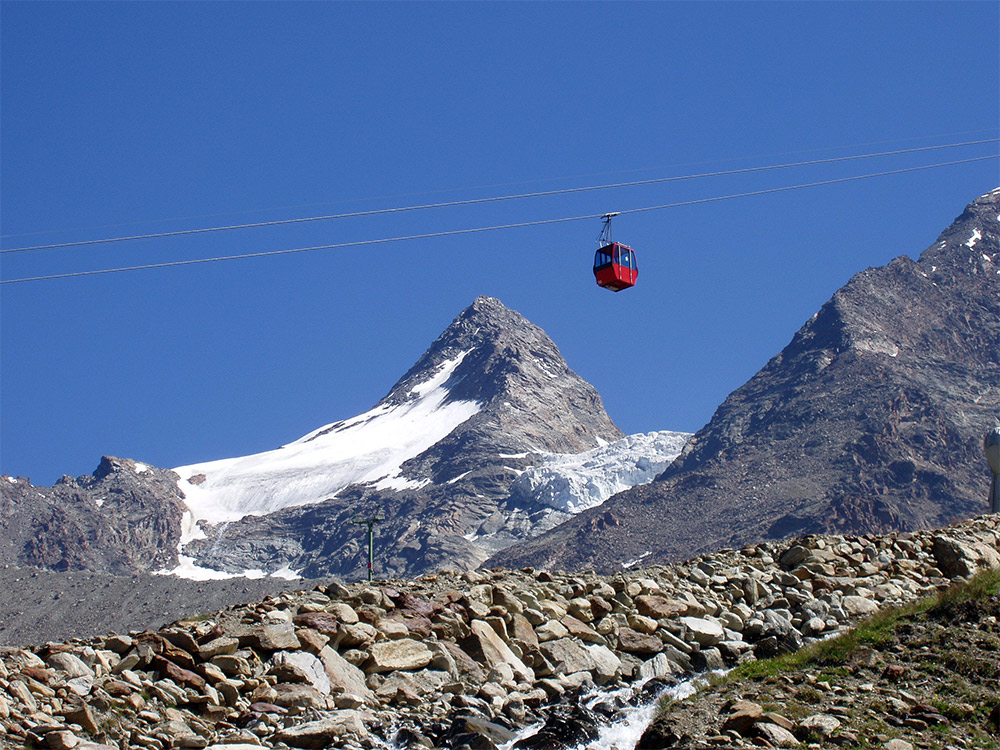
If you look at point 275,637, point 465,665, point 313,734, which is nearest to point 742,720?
point 313,734

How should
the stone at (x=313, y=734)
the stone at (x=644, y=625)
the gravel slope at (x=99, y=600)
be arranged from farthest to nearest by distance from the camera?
1. the gravel slope at (x=99, y=600)
2. the stone at (x=644, y=625)
3. the stone at (x=313, y=734)

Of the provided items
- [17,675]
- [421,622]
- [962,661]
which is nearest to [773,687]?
[962,661]

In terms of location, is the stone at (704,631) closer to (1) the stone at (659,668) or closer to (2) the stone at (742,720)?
(1) the stone at (659,668)

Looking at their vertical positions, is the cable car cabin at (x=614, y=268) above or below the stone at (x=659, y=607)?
above

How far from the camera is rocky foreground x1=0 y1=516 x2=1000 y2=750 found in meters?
15.6

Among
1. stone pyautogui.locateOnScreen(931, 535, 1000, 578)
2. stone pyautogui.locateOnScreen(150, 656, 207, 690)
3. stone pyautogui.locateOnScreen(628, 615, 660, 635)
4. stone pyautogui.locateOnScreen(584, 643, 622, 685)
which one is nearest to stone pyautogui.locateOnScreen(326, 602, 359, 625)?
stone pyautogui.locateOnScreen(150, 656, 207, 690)

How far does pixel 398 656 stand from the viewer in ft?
61.1

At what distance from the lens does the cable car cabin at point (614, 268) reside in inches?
1455

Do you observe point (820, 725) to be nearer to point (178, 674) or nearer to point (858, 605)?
point (858, 605)

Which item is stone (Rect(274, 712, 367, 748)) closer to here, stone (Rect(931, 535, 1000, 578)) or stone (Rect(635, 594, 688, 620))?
stone (Rect(635, 594, 688, 620))

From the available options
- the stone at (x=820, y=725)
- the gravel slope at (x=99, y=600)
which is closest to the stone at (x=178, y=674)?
the stone at (x=820, y=725)

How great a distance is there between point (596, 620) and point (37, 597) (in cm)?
9367

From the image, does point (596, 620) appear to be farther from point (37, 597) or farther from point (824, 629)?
point (37, 597)

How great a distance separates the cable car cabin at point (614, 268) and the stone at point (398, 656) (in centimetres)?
1989
